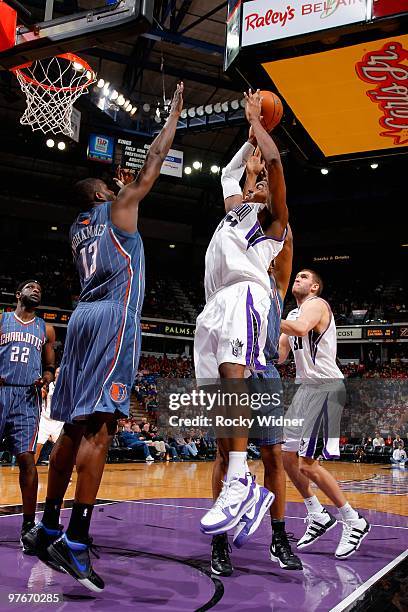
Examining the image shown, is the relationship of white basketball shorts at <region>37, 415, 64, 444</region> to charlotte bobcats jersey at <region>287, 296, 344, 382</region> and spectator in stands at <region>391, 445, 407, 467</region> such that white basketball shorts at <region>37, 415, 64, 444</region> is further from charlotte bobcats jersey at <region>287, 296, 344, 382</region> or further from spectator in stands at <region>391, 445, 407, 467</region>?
spectator in stands at <region>391, 445, 407, 467</region>

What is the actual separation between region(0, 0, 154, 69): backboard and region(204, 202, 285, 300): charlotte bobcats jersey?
83.5 inches

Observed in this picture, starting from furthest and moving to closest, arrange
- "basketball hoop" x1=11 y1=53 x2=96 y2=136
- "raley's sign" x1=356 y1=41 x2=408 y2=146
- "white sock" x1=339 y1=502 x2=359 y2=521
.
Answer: "basketball hoop" x1=11 y1=53 x2=96 y2=136
"raley's sign" x1=356 y1=41 x2=408 y2=146
"white sock" x1=339 y1=502 x2=359 y2=521

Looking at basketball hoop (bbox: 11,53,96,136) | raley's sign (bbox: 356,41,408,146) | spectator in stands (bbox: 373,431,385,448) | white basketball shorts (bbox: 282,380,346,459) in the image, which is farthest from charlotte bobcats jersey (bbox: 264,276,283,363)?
spectator in stands (bbox: 373,431,385,448)

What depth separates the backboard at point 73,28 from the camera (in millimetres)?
4469

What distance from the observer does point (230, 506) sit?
2.66 meters

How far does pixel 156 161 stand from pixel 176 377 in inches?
887

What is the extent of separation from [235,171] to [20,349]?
7.19ft

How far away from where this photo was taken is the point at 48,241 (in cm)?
2839

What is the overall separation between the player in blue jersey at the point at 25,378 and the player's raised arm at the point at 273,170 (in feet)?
7.60

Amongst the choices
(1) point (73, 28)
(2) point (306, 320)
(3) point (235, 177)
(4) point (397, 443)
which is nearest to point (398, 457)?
(4) point (397, 443)

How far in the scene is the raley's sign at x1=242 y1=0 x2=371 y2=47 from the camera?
15.0ft

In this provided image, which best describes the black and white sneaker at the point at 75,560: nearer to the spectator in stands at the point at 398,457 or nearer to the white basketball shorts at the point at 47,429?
the white basketball shorts at the point at 47,429

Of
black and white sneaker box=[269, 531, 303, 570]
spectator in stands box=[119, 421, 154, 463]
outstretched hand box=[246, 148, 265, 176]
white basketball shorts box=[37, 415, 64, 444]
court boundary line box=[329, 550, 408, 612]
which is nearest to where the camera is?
court boundary line box=[329, 550, 408, 612]

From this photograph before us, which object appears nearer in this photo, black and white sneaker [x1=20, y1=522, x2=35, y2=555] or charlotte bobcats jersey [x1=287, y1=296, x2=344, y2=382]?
black and white sneaker [x1=20, y1=522, x2=35, y2=555]
